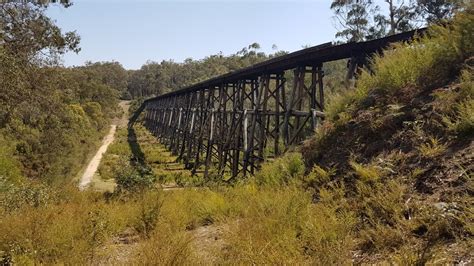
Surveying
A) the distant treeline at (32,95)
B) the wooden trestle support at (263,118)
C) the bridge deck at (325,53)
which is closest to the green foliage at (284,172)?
the wooden trestle support at (263,118)

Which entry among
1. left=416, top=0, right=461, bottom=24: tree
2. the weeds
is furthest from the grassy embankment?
left=416, top=0, right=461, bottom=24: tree

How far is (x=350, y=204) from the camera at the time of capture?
3793 mm

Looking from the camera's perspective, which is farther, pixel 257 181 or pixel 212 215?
pixel 257 181

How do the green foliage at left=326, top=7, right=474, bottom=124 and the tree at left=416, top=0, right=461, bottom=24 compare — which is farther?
the tree at left=416, top=0, right=461, bottom=24

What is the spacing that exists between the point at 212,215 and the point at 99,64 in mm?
118749

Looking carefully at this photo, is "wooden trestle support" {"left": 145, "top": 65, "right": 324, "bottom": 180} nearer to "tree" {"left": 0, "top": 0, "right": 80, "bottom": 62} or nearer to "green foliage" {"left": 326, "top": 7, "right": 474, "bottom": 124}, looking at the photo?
"green foliage" {"left": 326, "top": 7, "right": 474, "bottom": 124}

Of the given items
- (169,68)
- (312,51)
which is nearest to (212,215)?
(312,51)

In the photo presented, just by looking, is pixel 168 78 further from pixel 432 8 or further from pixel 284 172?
pixel 284 172

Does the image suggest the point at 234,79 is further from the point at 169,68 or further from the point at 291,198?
the point at 169,68

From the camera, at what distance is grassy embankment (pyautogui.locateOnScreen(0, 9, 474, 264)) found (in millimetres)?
2820

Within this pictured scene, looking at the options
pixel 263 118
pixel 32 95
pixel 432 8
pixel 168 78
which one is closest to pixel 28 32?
pixel 32 95

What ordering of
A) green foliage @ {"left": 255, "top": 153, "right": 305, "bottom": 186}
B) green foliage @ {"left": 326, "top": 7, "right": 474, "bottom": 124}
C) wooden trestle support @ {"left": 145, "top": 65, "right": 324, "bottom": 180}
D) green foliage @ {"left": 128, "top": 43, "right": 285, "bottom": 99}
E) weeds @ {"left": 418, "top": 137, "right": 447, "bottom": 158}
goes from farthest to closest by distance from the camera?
green foliage @ {"left": 128, "top": 43, "right": 285, "bottom": 99} → wooden trestle support @ {"left": 145, "top": 65, "right": 324, "bottom": 180} → green foliage @ {"left": 255, "top": 153, "right": 305, "bottom": 186} → green foliage @ {"left": 326, "top": 7, "right": 474, "bottom": 124} → weeds @ {"left": 418, "top": 137, "right": 447, "bottom": 158}

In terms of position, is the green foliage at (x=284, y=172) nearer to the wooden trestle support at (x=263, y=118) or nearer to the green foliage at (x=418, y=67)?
the green foliage at (x=418, y=67)

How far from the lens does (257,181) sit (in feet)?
20.2
